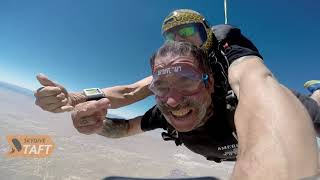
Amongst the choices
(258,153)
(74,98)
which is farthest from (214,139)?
(258,153)

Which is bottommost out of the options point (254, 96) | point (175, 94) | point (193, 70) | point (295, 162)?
point (295, 162)

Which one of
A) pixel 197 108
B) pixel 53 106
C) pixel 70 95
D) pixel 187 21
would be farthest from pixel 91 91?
pixel 187 21

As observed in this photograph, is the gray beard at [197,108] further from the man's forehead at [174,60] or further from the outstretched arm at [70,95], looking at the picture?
the outstretched arm at [70,95]

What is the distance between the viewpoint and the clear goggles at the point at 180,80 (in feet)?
7.49

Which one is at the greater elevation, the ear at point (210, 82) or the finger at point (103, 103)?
the ear at point (210, 82)

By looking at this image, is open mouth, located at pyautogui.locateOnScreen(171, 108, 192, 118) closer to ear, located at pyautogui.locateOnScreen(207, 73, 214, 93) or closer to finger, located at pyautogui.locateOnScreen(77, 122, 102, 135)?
ear, located at pyautogui.locateOnScreen(207, 73, 214, 93)

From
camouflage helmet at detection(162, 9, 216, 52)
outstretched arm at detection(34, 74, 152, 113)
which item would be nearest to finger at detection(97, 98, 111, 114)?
outstretched arm at detection(34, 74, 152, 113)

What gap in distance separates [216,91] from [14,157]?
11023 mm

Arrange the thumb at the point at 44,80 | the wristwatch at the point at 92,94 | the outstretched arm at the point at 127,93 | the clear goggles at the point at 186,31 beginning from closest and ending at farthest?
the thumb at the point at 44,80
the wristwatch at the point at 92,94
the clear goggles at the point at 186,31
the outstretched arm at the point at 127,93

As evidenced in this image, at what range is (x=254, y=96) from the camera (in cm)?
113

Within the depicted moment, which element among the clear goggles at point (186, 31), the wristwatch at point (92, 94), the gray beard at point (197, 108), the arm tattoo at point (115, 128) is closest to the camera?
the gray beard at point (197, 108)

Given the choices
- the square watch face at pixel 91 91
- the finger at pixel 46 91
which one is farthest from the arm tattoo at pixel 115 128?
the finger at pixel 46 91

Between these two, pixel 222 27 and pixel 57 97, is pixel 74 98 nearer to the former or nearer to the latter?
pixel 57 97

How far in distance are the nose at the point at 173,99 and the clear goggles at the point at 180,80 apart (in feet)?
0.08
